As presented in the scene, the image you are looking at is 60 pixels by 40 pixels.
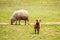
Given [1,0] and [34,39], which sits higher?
[1,0]

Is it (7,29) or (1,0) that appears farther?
(1,0)

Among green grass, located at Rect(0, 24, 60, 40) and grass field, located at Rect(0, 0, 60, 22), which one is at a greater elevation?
grass field, located at Rect(0, 0, 60, 22)

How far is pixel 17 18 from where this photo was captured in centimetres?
2503

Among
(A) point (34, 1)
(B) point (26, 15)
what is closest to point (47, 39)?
(B) point (26, 15)

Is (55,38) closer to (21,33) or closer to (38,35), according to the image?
(38,35)

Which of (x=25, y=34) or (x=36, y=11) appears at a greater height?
(x=36, y=11)

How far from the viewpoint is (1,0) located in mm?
51062

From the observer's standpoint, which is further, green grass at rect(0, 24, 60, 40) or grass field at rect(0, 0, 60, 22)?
grass field at rect(0, 0, 60, 22)

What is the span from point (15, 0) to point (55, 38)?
37.2 meters

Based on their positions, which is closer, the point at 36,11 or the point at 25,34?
the point at 25,34

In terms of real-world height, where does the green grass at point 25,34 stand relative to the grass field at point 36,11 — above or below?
below

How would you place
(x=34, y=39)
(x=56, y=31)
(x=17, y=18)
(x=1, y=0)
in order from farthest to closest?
(x=1, y=0)
(x=17, y=18)
(x=56, y=31)
(x=34, y=39)

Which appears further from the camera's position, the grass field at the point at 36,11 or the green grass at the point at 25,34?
the grass field at the point at 36,11

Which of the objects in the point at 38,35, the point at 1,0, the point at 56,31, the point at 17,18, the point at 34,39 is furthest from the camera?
the point at 1,0
